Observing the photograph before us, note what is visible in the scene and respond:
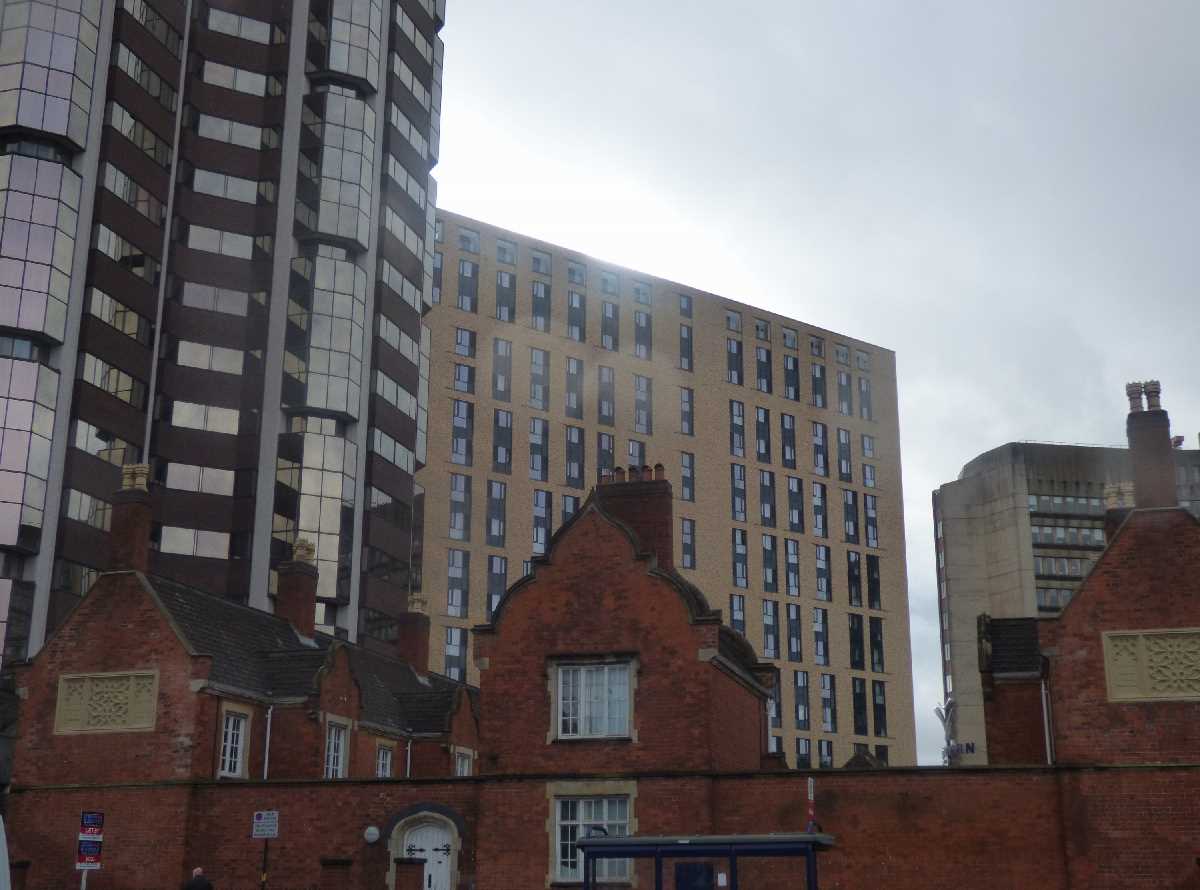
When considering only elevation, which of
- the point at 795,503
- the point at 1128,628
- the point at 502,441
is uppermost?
the point at 502,441

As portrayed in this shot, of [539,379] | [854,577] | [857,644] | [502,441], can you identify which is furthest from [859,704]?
[539,379]

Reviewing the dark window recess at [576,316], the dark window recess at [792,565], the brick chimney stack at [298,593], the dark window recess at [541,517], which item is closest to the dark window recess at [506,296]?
the dark window recess at [576,316]

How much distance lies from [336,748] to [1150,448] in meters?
24.9

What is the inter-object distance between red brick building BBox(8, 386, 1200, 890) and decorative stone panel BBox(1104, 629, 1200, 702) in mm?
63

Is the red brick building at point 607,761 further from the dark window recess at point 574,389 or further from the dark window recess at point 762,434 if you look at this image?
the dark window recess at point 762,434

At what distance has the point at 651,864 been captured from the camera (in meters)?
31.6

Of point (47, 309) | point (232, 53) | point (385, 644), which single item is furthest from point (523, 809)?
point (232, 53)

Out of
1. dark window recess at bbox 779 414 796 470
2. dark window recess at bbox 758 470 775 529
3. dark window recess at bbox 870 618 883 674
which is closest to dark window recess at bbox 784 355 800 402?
dark window recess at bbox 779 414 796 470

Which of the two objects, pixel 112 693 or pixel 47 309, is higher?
pixel 47 309

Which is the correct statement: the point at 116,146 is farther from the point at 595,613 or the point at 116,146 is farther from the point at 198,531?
the point at 595,613

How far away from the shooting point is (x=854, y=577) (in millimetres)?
127312

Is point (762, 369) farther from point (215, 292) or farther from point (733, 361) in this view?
point (215, 292)

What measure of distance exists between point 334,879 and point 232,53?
6743 cm

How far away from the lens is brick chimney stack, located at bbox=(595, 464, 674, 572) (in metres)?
35.6
